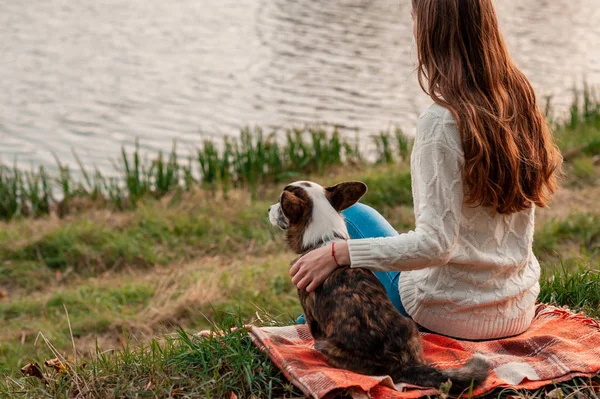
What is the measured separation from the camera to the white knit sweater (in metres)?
2.80

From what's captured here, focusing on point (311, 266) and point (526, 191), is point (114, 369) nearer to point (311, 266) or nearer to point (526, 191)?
point (311, 266)

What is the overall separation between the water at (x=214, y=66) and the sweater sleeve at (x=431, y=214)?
6754 mm

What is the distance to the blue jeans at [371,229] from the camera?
334 centimetres

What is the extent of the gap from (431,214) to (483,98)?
518 mm

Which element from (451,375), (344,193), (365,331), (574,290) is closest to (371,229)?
(344,193)

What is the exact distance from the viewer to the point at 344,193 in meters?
3.06

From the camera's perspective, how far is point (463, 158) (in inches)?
112

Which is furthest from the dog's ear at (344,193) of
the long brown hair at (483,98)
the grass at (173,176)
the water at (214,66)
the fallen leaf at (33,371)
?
the water at (214,66)

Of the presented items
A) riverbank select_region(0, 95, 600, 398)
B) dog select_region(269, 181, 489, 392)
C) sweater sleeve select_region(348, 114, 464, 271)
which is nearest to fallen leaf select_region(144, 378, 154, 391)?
riverbank select_region(0, 95, 600, 398)

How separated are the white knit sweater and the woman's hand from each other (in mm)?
55

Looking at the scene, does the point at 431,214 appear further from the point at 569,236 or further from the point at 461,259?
the point at 569,236

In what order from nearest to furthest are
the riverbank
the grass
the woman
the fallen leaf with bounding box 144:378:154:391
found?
the woman < the fallen leaf with bounding box 144:378:154:391 < the riverbank < the grass

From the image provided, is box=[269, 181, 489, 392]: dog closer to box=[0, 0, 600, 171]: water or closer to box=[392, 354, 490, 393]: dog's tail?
box=[392, 354, 490, 393]: dog's tail

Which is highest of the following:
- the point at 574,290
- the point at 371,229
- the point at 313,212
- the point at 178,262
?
the point at 313,212
